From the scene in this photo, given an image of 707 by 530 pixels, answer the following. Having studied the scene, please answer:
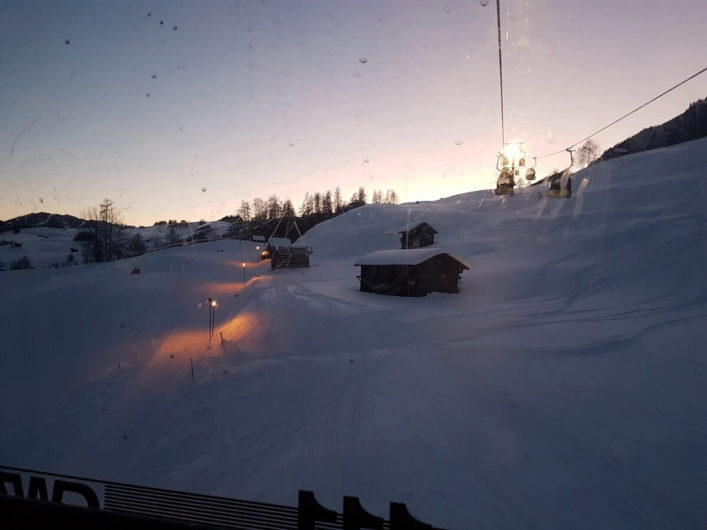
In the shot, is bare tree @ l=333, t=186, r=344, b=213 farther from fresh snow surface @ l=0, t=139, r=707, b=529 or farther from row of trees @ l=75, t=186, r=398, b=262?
fresh snow surface @ l=0, t=139, r=707, b=529

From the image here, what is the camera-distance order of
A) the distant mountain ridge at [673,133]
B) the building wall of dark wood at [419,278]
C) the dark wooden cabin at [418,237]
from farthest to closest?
the distant mountain ridge at [673,133] < the dark wooden cabin at [418,237] < the building wall of dark wood at [419,278]

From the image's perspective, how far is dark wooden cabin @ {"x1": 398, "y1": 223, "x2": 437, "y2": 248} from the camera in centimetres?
4862

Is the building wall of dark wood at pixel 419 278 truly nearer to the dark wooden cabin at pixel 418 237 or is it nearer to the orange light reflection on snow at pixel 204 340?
the orange light reflection on snow at pixel 204 340

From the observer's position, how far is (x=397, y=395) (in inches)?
357

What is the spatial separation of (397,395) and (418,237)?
4134 cm

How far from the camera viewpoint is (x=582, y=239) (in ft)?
107

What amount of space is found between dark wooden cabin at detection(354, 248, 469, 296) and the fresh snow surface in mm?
1227

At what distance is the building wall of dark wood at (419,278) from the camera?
78.4 feet

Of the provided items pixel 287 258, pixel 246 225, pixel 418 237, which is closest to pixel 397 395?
pixel 287 258

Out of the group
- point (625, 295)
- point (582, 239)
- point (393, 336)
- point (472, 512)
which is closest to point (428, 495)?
point (472, 512)

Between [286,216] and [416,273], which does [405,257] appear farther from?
[286,216]

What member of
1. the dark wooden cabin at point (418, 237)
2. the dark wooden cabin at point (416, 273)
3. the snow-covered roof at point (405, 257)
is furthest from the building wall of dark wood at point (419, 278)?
the dark wooden cabin at point (418, 237)

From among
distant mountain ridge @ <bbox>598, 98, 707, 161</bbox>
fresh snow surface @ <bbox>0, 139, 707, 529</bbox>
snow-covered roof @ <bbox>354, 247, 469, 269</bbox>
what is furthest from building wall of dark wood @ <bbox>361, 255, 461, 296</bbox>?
distant mountain ridge @ <bbox>598, 98, 707, 161</bbox>

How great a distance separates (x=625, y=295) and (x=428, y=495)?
20.6 m
